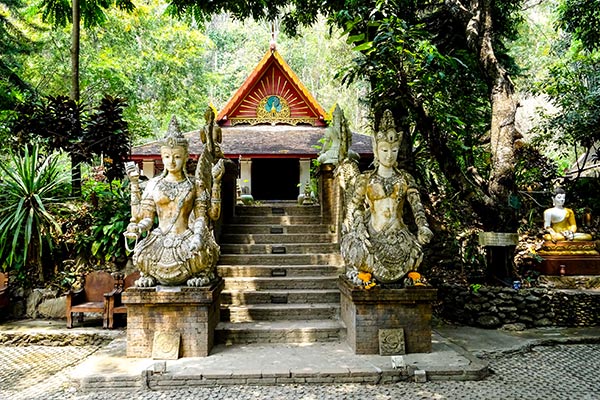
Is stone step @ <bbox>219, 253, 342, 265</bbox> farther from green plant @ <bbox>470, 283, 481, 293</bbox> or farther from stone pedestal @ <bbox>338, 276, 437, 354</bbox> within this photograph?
green plant @ <bbox>470, 283, 481, 293</bbox>

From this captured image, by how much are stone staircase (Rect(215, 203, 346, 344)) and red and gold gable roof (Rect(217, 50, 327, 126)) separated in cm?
624

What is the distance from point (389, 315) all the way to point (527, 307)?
3.12 m

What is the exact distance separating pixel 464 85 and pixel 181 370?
7437 millimetres

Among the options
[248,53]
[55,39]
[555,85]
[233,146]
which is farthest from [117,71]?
[248,53]

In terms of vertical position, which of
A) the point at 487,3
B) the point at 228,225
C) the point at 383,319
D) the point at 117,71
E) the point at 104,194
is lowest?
the point at 383,319

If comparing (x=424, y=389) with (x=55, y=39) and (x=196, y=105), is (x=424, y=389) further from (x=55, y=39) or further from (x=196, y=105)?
(x=196, y=105)

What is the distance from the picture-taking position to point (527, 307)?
23.5ft

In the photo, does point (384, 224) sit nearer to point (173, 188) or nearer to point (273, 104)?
point (173, 188)

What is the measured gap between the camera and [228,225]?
319 inches

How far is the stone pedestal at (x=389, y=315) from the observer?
518 cm

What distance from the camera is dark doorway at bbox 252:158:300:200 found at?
14.7 meters

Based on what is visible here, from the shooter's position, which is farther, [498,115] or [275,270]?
[498,115]

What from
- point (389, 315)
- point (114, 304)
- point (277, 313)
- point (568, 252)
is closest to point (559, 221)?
point (568, 252)

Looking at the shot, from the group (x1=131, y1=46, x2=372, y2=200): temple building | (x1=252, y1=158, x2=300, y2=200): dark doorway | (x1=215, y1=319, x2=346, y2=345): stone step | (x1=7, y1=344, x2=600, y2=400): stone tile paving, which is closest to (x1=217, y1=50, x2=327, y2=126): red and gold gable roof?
(x1=131, y1=46, x2=372, y2=200): temple building
